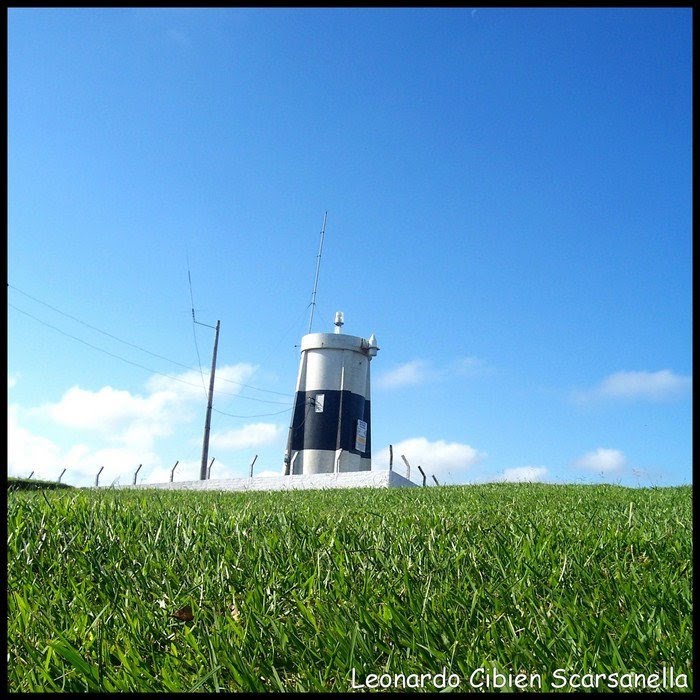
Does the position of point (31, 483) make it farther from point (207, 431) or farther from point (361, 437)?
point (361, 437)

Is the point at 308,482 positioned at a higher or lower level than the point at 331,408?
lower

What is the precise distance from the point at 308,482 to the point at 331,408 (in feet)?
12.5

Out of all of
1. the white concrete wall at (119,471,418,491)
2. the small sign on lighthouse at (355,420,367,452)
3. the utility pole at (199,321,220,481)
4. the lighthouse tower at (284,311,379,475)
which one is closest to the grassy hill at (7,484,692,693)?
the white concrete wall at (119,471,418,491)

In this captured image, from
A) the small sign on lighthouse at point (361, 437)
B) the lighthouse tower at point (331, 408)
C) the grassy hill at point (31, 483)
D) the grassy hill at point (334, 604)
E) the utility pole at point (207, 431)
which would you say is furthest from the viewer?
the utility pole at point (207, 431)

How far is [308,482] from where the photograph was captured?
23.2 m

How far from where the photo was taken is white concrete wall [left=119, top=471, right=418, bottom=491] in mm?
20641

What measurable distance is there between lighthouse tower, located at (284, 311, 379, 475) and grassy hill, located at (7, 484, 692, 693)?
20962mm

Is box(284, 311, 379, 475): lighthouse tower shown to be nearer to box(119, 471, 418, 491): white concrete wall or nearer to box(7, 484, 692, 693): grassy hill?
box(119, 471, 418, 491): white concrete wall

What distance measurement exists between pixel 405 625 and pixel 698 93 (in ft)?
7.33

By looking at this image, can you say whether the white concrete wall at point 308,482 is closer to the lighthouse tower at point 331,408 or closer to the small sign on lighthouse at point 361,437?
the lighthouse tower at point 331,408

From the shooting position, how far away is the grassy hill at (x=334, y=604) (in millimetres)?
2326

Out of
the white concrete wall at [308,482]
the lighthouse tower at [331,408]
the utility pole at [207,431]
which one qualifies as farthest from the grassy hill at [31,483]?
the lighthouse tower at [331,408]

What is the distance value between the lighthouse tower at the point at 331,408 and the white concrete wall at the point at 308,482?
181 centimetres

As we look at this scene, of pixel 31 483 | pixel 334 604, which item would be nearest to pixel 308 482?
pixel 31 483
